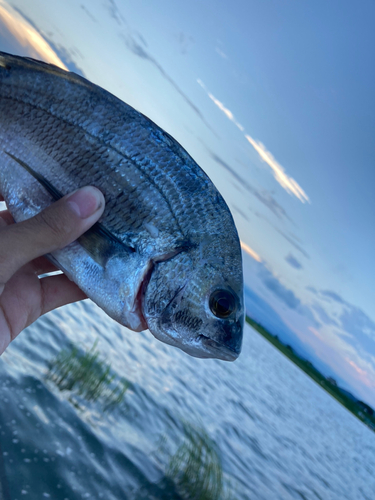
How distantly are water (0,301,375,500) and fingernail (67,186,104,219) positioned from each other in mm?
3288

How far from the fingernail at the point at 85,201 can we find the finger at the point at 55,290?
1057mm

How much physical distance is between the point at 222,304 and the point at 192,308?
8.1 inches

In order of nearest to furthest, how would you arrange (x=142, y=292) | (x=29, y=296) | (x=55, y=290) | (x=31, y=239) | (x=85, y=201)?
(x=31, y=239) → (x=85, y=201) → (x=142, y=292) → (x=29, y=296) → (x=55, y=290)

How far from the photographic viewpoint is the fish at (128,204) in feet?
7.61

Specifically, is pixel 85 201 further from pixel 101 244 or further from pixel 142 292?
pixel 142 292

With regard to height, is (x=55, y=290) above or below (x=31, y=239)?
below

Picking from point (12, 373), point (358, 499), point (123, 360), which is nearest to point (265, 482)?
point (123, 360)

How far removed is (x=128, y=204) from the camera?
2.41 m

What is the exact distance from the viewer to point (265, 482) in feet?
29.6

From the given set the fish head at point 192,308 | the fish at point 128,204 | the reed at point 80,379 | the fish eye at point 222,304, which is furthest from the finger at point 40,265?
the reed at point 80,379

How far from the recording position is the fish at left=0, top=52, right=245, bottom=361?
7.61ft

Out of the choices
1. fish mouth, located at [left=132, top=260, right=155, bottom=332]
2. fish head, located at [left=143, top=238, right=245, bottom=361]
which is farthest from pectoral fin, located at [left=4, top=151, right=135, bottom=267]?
fish head, located at [left=143, top=238, right=245, bottom=361]

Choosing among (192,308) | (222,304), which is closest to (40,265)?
(192,308)

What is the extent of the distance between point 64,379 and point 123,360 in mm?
3585
